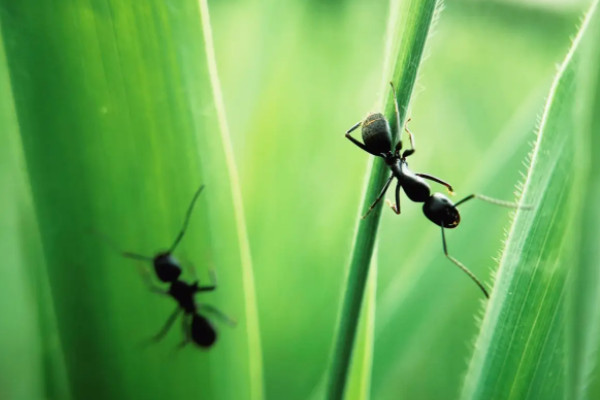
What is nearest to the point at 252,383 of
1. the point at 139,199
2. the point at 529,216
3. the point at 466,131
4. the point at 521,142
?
the point at 139,199

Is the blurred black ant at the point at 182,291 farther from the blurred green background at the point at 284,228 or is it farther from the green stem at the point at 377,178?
the green stem at the point at 377,178

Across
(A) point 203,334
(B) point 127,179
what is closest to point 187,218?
(B) point 127,179

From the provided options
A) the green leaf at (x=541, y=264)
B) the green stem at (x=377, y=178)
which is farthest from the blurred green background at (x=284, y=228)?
the green leaf at (x=541, y=264)

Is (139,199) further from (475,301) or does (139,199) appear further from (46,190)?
(475,301)

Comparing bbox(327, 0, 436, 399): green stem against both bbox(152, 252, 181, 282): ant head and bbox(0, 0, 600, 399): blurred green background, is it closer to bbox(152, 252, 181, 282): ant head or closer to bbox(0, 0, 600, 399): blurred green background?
bbox(0, 0, 600, 399): blurred green background

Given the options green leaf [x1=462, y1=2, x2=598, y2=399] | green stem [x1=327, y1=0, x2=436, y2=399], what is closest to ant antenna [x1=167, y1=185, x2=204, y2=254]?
green stem [x1=327, y1=0, x2=436, y2=399]
